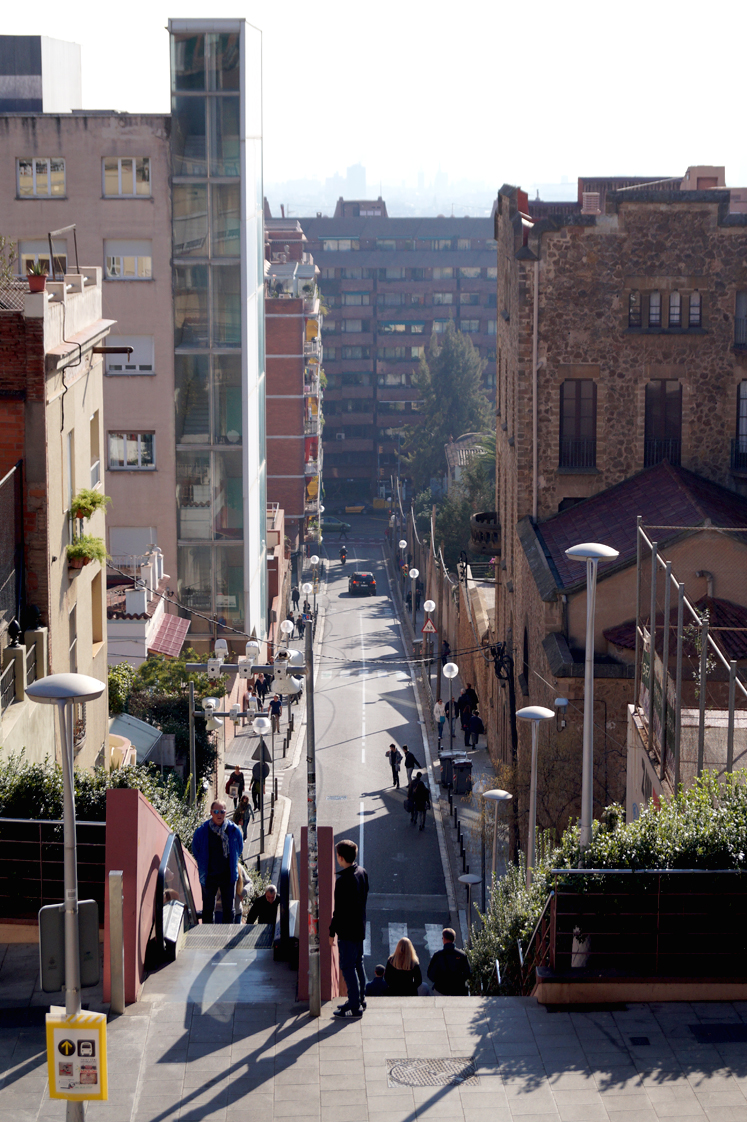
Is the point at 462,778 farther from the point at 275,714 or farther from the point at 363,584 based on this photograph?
the point at 363,584

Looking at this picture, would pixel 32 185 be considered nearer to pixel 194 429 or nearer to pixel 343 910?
pixel 194 429

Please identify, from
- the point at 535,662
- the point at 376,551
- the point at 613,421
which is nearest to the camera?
A: the point at 535,662

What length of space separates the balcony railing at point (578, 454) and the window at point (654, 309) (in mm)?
3595

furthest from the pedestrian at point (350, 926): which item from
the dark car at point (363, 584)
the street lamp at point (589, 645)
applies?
the dark car at point (363, 584)

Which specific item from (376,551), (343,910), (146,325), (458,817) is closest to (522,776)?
(458,817)

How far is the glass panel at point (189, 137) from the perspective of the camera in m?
46.6

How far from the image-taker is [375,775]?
1758 inches

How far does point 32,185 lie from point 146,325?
6106 millimetres

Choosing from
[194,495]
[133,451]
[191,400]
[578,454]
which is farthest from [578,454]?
[133,451]

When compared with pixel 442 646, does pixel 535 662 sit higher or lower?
higher

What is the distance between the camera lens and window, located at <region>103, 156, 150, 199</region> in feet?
154

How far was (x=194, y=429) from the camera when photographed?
48781 mm

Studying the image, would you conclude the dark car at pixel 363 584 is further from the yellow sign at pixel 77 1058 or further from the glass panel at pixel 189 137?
the yellow sign at pixel 77 1058

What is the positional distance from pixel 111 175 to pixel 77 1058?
4124 cm
